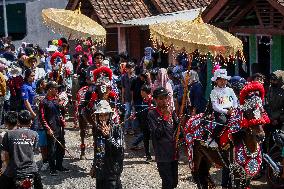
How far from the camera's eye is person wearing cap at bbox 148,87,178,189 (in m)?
8.45

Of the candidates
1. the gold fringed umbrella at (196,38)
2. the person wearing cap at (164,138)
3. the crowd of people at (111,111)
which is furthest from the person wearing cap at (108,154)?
the gold fringed umbrella at (196,38)

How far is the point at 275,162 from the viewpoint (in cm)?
980

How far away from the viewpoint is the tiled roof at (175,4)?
2058cm

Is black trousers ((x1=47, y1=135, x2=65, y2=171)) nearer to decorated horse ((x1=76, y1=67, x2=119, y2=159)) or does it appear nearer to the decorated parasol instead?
decorated horse ((x1=76, y1=67, x2=119, y2=159))

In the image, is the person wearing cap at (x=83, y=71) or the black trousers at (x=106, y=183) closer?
the black trousers at (x=106, y=183)

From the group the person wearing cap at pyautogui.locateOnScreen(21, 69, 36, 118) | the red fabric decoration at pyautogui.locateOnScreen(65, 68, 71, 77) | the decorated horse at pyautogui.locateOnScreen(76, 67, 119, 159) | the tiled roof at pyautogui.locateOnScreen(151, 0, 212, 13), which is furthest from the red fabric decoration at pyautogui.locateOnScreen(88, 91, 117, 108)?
the tiled roof at pyautogui.locateOnScreen(151, 0, 212, 13)

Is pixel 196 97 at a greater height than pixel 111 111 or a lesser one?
lesser

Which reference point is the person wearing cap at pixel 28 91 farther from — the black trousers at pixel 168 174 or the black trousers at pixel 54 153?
the black trousers at pixel 168 174

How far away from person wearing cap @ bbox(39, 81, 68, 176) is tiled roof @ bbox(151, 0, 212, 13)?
1036 cm

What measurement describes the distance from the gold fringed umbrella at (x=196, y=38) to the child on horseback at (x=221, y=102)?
942 millimetres

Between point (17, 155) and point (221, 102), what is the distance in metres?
3.46

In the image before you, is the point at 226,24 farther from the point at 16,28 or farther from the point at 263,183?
the point at 16,28

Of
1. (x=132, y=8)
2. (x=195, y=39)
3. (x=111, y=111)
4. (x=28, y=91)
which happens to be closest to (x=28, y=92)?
(x=28, y=91)

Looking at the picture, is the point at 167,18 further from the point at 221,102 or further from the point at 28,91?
the point at 221,102
